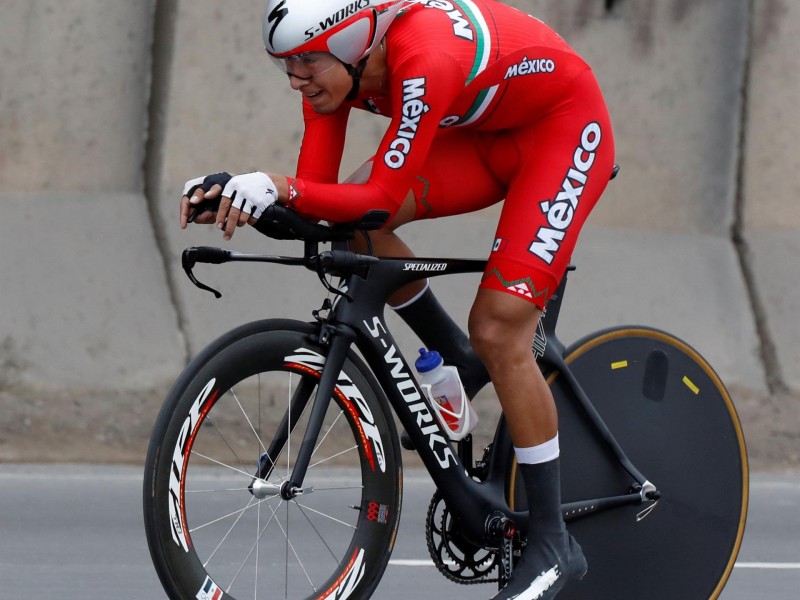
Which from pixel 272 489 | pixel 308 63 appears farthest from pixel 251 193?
pixel 272 489

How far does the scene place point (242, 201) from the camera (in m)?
3.71

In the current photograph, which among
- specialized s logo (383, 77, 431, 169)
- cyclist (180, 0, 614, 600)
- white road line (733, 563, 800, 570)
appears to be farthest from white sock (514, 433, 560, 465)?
white road line (733, 563, 800, 570)

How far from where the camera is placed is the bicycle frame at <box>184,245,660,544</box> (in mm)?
4004

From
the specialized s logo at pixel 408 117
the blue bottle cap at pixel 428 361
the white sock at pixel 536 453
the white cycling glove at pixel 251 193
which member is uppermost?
the specialized s logo at pixel 408 117

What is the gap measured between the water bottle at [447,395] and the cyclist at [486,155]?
4.3 inches

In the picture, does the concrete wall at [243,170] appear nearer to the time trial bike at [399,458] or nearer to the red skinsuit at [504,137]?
the time trial bike at [399,458]

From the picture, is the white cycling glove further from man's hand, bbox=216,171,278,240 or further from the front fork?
the front fork

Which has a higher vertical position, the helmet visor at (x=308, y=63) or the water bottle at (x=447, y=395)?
the helmet visor at (x=308, y=63)

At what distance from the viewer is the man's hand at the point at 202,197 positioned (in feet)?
12.2

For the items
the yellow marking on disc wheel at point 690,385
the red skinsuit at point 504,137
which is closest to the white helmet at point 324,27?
the red skinsuit at point 504,137

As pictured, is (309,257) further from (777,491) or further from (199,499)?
(777,491)

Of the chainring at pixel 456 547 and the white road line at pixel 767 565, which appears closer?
the chainring at pixel 456 547

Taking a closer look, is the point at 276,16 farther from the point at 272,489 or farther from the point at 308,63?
the point at 272,489

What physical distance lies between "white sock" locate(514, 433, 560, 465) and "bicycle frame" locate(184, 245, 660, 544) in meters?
0.09
